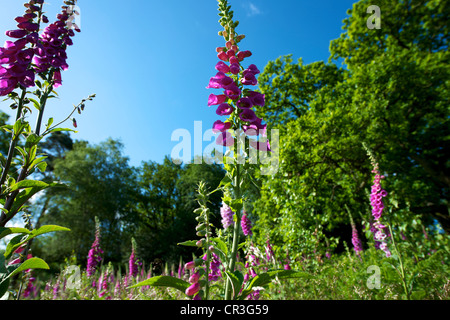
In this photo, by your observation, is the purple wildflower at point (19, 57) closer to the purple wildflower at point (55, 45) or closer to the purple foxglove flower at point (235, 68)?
the purple wildflower at point (55, 45)

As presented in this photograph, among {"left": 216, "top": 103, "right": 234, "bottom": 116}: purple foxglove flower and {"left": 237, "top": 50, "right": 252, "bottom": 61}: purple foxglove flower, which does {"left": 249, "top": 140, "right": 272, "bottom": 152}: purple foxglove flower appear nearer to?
{"left": 216, "top": 103, "right": 234, "bottom": 116}: purple foxglove flower

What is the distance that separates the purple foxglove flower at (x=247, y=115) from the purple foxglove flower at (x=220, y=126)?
0.30 feet

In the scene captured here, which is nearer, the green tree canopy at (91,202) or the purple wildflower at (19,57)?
the purple wildflower at (19,57)

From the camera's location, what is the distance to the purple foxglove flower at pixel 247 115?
1.39 meters

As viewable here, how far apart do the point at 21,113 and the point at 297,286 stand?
424 centimetres

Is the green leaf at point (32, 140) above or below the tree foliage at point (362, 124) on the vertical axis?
below

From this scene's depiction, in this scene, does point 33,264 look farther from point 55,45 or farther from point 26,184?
point 55,45

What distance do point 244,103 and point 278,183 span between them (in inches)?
218

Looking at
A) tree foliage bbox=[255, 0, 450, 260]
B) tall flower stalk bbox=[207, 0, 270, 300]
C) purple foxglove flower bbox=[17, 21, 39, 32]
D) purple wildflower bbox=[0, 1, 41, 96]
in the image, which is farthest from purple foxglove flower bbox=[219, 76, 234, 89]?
tree foliage bbox=[255, 0, 450, 260]

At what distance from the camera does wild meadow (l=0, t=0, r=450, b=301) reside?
1.37 m

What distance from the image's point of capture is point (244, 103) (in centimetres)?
141

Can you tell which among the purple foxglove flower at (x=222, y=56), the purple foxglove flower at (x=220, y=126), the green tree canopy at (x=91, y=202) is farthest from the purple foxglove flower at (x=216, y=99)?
the green tree canopy at (x=91, y=202)

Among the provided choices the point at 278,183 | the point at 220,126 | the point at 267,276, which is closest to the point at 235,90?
the point at 220,126

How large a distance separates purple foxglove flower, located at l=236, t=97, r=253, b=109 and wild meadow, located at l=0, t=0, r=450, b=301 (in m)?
0.02
